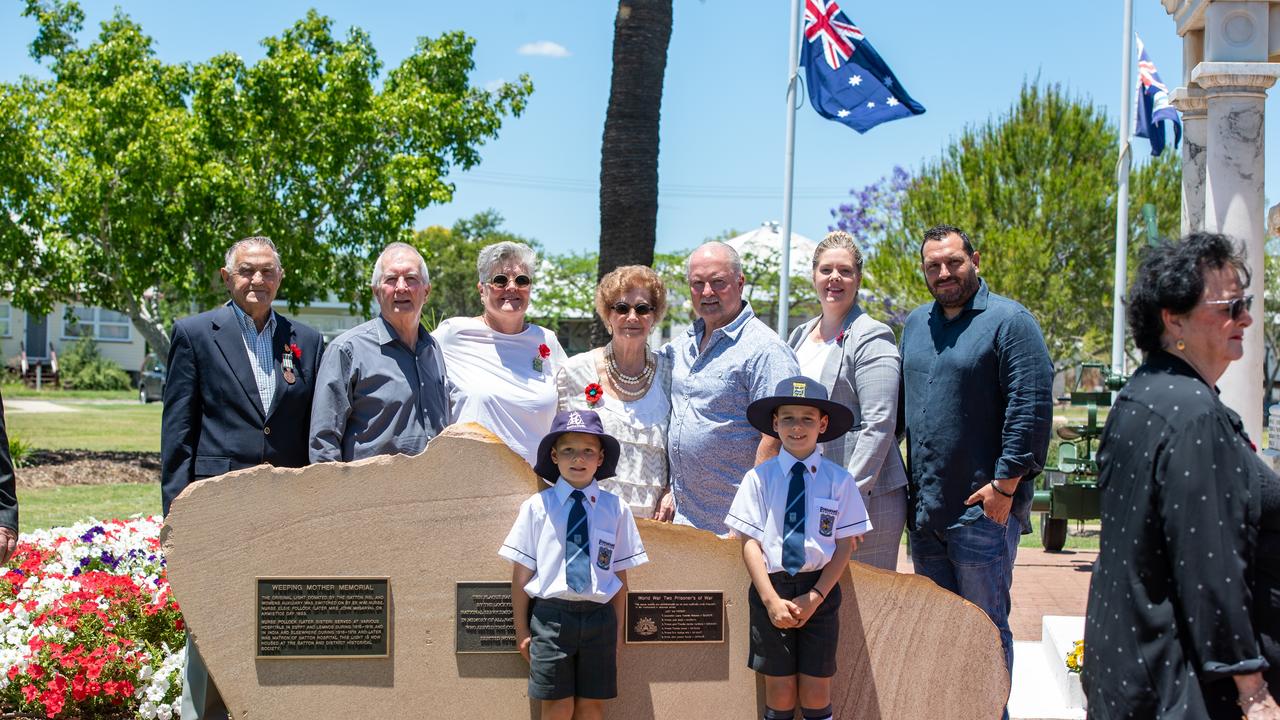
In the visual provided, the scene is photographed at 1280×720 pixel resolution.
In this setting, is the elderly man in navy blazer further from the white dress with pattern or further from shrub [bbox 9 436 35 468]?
shrub [bbox 9 436 35 468]

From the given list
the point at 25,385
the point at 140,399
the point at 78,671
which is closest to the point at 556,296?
the point at 140,399

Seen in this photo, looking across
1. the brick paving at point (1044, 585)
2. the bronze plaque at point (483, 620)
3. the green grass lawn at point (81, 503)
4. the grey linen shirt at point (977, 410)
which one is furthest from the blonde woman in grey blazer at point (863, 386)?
the green grass lawn at point (81, 503)

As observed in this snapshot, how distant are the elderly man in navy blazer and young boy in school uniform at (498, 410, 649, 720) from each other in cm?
123

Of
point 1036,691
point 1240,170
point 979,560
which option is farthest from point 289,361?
point 1240,170

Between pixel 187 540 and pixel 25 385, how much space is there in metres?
39.8

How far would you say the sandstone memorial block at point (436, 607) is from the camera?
4.14 metres

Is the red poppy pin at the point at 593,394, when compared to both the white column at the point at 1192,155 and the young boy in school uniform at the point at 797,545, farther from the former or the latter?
the white column at the point at 1192,155

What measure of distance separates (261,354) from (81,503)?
9220 millimetres

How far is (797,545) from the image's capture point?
3809 mm

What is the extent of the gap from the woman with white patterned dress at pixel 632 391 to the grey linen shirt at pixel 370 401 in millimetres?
660

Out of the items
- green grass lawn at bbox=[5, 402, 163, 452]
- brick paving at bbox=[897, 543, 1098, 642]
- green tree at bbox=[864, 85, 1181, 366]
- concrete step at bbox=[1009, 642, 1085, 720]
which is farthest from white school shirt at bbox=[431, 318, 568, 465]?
green tree at bbox=[864, 85, 1181, 366]

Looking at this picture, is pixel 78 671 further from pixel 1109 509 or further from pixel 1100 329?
pixel 1100 329

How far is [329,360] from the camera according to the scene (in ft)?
14.2

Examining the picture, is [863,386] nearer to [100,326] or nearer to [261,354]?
[261,354]
